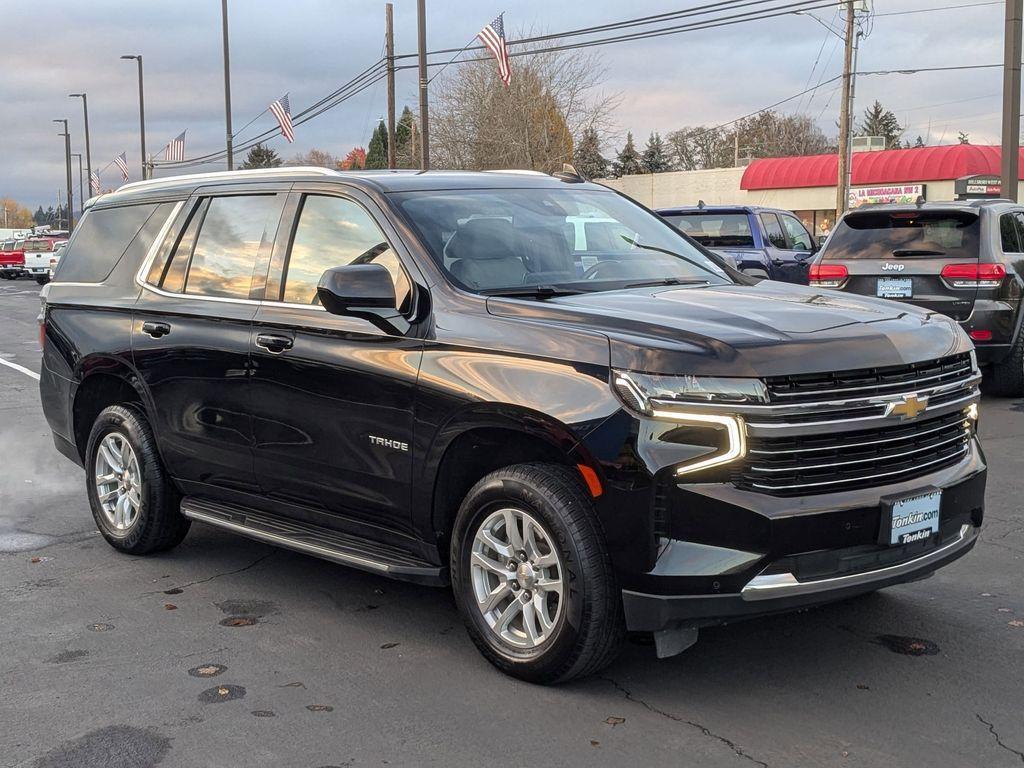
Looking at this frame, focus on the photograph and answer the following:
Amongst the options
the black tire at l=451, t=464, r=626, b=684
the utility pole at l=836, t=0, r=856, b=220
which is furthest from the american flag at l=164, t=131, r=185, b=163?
the black tire at l=451, t=464, r=626, b=684

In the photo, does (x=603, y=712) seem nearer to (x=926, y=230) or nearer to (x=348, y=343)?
(x=348, y=343)

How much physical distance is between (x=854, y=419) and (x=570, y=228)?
1868 millimetres

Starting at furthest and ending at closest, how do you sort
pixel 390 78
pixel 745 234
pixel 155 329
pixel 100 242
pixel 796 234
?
pixel 390 78
pixel 796 234
pixel 745 234
pixel 100 242
pixel 155 329

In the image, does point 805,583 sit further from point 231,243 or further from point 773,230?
point 773,230

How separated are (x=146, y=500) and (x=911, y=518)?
12.6 feet

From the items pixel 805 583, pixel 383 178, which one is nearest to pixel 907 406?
pixel 805 583

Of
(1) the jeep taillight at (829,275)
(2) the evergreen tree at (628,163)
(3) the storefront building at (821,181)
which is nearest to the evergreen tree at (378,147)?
(2) the evergreen tree at (628,163)

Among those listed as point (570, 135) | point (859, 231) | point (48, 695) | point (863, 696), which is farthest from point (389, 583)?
point (570, 135)

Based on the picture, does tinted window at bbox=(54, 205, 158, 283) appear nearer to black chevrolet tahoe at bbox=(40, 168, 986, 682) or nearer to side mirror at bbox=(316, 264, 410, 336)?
black chevrolet tahoe at bbox=(40, 168, 986, 682)

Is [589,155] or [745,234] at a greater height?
[589,155]

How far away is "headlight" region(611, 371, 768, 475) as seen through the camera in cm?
389

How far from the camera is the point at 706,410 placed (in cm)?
389

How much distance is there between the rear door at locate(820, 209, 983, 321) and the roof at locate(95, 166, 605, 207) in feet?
18.9

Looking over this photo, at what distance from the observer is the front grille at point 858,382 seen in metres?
3.94
